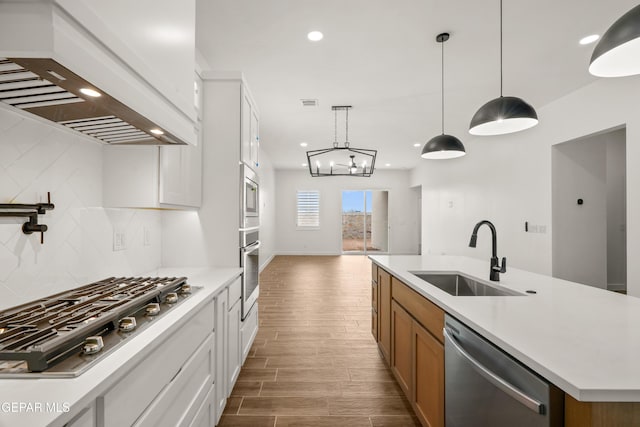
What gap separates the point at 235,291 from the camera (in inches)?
91.4

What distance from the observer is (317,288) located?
5.57 meters

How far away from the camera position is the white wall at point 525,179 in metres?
3.46

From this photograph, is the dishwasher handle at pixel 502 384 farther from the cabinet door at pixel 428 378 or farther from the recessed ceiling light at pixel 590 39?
the recessed ceiling light at pixel 590 39

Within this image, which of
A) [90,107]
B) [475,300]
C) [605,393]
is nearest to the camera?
[605,393]

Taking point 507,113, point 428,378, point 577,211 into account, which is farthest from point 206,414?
point 577,211

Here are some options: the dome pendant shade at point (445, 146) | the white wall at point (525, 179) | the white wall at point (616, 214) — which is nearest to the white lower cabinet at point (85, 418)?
the dome pendant shade at point (445, 146)

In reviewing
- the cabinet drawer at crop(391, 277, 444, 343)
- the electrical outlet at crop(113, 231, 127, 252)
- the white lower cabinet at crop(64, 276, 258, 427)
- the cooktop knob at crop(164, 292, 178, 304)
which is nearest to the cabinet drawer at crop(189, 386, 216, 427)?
the white lower cabinet at crop(64, 276, 258, 427)

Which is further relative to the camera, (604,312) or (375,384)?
(375,384)

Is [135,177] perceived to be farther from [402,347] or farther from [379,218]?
[379,218]

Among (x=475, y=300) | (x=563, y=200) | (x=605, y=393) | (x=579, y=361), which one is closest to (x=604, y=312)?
(x=475, y=300)

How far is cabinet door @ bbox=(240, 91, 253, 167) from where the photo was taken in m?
2.57

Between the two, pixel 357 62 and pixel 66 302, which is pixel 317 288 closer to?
pixel 357 62

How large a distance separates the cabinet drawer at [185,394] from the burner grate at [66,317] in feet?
1.05

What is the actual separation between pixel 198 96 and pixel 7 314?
180 cm
